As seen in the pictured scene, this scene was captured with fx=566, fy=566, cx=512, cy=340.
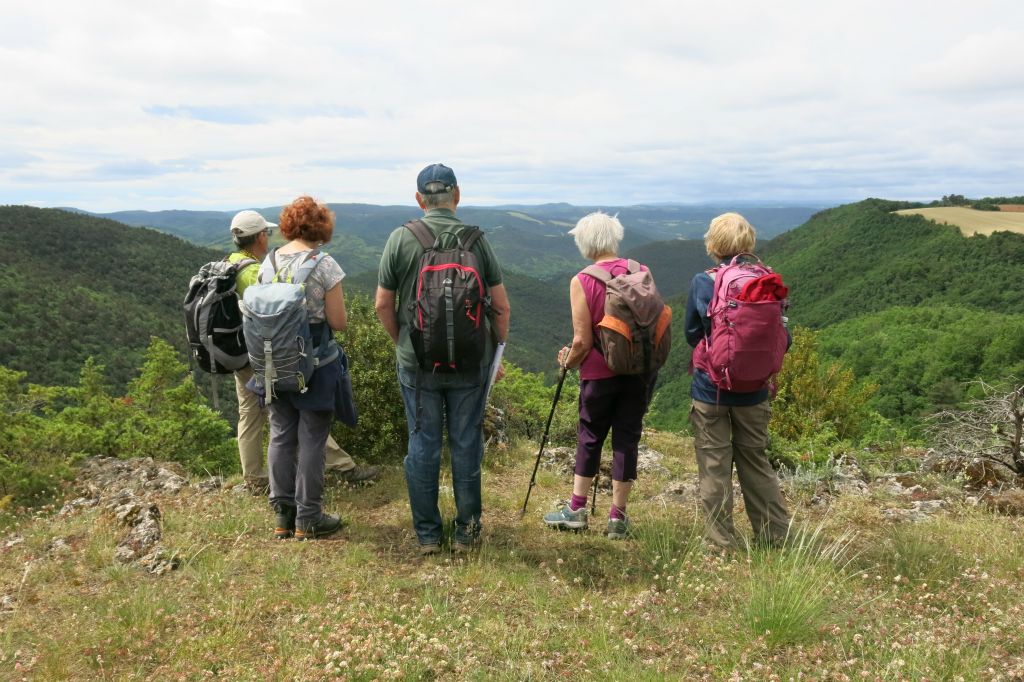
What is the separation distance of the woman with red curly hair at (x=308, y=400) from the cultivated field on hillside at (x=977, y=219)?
10745 cm

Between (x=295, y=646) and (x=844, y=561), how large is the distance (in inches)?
118

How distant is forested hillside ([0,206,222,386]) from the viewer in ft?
178

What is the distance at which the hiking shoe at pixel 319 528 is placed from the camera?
3.78 meters

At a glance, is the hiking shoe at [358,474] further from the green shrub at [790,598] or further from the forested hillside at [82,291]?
the forested hillside at [82,291]

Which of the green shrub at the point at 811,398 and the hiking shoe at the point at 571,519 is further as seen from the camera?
the green shrub at the point at 811,398

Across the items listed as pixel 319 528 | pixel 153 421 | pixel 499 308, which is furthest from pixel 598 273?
pixel 153 421

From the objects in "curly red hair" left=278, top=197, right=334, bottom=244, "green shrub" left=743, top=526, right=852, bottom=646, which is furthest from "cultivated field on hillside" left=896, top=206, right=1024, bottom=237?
"curly red hair" left=278, top=197, right=334, bottom=244

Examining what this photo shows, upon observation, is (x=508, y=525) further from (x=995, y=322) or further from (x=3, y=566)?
(x=995, y=322)

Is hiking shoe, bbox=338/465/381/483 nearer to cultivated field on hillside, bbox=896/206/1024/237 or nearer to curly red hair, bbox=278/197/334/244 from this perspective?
curly red hair, bbox=278/197/334/244

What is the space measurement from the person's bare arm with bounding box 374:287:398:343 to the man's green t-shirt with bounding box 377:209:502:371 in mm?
36

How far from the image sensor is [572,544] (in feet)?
12.6

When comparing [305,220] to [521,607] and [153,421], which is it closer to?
[521,607]

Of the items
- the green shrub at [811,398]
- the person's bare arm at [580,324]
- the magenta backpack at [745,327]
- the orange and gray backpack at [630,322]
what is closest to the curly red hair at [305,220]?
the person's bare arm at [580,324]

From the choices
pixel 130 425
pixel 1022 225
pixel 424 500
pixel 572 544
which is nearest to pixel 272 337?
pixel 424 500
